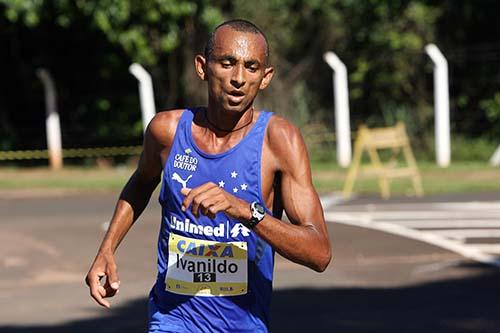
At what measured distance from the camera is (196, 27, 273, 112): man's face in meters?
A: 4.23

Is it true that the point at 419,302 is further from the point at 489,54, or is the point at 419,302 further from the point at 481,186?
the point at 489,54

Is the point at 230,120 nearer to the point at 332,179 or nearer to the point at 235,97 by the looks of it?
the point at 235,97

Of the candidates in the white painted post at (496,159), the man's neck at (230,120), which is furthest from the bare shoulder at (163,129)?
the white painted post at (496,159)

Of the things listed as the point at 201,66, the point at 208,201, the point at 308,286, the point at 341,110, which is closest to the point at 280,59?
the point at 341,110

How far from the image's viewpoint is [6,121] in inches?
1092

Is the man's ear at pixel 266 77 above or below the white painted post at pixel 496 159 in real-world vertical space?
below

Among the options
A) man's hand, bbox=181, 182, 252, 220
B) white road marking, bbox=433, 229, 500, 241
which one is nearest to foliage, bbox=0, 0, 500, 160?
white road marking, bbox=433, 229, 500, 241

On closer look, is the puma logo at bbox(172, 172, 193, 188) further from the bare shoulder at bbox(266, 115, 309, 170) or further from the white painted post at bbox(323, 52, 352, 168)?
the white painted post at bbox(323, 52, 352, 168)

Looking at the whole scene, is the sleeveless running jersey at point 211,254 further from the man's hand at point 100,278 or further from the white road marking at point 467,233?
the white road marking at point 467,233

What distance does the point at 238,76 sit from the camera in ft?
13.8

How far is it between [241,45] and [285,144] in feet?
1.35

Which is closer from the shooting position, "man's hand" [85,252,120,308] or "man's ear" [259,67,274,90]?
"man's ear" [259,67,274,90]

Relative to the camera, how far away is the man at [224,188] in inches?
168

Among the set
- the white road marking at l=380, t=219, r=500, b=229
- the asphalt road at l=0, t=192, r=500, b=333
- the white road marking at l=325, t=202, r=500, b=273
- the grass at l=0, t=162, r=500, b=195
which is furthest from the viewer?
the grass at l=0, t=162, r=500, b=195
